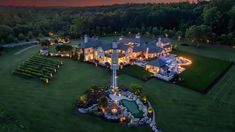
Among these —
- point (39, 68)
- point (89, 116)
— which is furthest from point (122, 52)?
point (89, 116)

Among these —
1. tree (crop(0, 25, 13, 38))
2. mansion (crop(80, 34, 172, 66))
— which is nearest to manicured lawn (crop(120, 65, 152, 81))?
mansion (crop(80, 34, 172, 66))

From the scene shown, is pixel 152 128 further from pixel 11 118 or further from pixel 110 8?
pixel 110 8

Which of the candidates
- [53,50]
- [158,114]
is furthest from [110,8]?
[158,114]

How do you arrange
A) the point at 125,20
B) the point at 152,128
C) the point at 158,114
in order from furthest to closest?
the point at 125,20
the point at 158,114
the point at 152,128

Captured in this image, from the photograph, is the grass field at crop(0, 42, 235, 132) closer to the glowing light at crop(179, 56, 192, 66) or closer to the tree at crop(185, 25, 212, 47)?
the glowing light at crop(179, 56, 192, 66)

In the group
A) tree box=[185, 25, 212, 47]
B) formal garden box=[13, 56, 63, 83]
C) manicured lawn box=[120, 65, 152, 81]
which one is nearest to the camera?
manicured lawn box=[120, 65, 152, 81]

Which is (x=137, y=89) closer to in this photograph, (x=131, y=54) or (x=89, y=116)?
(x=89, y=116)
